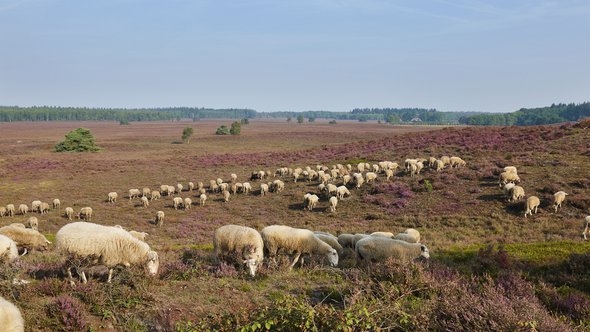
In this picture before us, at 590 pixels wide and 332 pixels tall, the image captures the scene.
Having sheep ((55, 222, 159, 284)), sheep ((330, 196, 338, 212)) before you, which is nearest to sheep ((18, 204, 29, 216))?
sheep ((330, 196, 338, 212))

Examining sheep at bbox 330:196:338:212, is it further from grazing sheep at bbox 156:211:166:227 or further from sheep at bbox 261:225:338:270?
sheep at bbox 261:225:338:270

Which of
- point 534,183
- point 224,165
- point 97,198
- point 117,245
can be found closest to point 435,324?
point 117,245

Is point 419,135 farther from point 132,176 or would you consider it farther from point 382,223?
point 132,176

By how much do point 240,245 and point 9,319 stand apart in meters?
5.97

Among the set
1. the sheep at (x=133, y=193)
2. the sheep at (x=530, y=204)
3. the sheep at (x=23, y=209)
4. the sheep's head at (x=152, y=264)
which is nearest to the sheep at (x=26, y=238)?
the sheep's head at (x=152, y=264)

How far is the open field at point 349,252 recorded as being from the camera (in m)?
6.32

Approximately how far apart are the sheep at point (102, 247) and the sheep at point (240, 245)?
7.35 feet

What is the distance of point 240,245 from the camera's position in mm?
10953

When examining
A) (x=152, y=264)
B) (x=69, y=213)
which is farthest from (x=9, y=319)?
(x=69, y=213)

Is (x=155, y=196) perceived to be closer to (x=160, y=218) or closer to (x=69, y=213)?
(x=69, y=213)

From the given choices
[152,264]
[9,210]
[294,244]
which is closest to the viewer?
[152,264]

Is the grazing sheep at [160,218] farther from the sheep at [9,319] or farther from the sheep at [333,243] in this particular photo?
the sheep at [9,319]

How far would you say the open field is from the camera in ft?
20.7

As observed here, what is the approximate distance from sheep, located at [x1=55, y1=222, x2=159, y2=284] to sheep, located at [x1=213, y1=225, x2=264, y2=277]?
2241 millimetres
